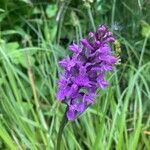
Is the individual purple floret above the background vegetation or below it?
above

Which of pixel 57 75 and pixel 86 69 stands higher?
pixel 86 69

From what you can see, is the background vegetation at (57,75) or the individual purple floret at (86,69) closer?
the individual purple floret at (86,69)

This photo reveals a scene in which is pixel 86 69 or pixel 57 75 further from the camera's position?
pixel 57 75

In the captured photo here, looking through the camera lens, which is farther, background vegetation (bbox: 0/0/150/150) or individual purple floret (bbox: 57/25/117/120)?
background vegetation (bbox: 0/0/150/150)

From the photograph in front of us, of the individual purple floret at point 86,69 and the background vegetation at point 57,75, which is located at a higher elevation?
the individual purple floret at point 86,69
